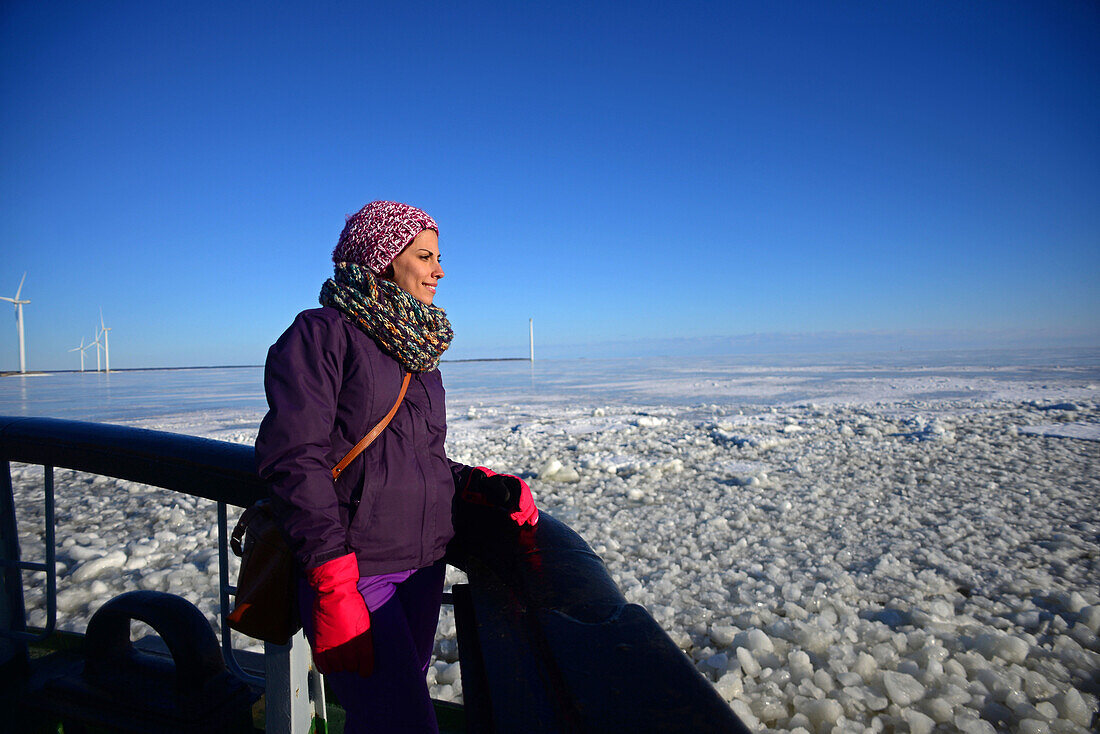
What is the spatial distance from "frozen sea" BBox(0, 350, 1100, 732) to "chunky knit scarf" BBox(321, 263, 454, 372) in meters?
1.48

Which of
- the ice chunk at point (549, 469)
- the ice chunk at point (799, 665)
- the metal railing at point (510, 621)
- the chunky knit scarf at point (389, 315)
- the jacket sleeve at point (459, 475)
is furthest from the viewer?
the ice chunk at point (549, 469)

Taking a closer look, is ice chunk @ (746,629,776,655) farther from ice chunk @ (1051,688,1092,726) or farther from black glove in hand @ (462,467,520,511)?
black glove in hand @ (462,467,520,511)

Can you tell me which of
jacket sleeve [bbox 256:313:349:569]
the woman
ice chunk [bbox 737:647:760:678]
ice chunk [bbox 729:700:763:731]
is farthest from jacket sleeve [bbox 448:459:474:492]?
ice chunk [bbox 737:647:760:678]

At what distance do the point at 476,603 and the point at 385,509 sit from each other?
0.48 meters

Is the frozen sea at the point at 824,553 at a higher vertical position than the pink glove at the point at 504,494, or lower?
lower

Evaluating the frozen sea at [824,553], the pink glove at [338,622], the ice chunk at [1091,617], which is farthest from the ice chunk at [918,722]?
the pink glove at [338,622]

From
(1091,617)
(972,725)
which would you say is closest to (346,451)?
(972,725)

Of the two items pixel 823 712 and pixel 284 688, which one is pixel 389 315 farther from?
pixel 823 712

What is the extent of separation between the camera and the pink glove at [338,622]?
1.26 meters

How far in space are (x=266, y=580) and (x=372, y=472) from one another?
0.34 metres

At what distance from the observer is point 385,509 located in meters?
1.42

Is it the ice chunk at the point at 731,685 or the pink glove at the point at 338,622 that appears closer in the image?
the pink glove at the point at 338,622

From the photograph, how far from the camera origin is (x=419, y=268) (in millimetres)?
1737

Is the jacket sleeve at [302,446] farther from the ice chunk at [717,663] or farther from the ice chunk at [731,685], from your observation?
the ice chunk at [717,663]
